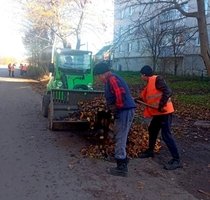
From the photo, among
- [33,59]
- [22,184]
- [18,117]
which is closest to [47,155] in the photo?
[22,184]

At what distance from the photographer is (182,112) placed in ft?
49.9

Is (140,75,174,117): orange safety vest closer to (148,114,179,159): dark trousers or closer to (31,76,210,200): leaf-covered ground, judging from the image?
(148,114,179,159): dark trousers

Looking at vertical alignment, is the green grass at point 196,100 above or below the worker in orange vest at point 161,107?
below

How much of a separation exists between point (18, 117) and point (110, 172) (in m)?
7.28

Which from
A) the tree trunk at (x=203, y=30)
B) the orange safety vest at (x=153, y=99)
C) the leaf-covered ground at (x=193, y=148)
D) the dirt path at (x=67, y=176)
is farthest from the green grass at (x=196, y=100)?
the orange safety vest at (x=153, y=99)

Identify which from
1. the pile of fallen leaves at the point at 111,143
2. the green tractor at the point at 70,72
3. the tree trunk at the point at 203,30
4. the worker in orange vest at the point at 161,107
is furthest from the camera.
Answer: the tree trunk at the point at 203,30

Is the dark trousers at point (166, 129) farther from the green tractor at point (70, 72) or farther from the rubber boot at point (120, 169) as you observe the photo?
the green tractor at point (70, 72)

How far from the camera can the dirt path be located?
19.0ft

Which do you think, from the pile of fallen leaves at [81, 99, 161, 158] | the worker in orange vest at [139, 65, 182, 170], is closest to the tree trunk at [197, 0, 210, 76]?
the pile of fallen leaves at [81, 99, 161, 158]

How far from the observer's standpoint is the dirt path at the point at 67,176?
580 centimetres

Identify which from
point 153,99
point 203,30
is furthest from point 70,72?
point 153,99

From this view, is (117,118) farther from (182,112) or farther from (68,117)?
(182,112)

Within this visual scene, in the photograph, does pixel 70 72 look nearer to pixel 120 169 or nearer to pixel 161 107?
pixel 161 107

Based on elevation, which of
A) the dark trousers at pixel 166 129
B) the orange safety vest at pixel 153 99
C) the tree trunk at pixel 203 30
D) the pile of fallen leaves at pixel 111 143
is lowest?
the pile of fallen leaves at pixel 111 143
